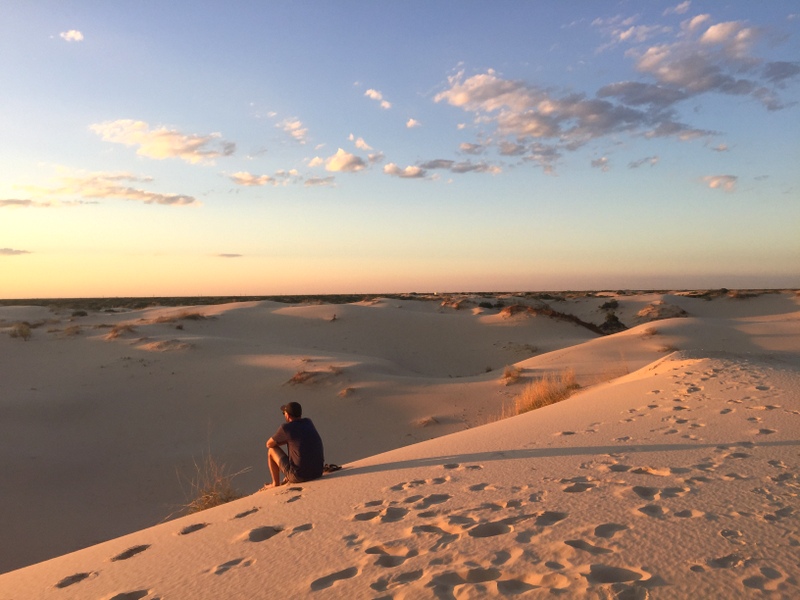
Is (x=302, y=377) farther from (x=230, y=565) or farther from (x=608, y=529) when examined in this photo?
(x=608, y=529)

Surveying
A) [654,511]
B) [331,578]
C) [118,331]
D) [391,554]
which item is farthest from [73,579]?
[118,331]

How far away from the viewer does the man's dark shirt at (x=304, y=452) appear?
6.49m

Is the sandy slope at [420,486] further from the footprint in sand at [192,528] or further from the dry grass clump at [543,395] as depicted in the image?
the dry grass clump at [543,395]

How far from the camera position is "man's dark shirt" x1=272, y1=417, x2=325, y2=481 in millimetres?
6492

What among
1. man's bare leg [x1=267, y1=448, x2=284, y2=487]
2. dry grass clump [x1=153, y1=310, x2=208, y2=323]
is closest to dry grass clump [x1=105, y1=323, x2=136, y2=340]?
dry grass clump [x1=153, y1=310, x2=208, y2=323]

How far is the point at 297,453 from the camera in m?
6.52

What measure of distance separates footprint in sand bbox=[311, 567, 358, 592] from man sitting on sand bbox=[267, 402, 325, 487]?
3.02m

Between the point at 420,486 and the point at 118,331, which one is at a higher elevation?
the point at 118,331

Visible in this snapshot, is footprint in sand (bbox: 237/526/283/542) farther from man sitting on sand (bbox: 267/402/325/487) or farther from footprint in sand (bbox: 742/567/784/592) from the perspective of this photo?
footprint in sand (bbox: 742/567/784/592)

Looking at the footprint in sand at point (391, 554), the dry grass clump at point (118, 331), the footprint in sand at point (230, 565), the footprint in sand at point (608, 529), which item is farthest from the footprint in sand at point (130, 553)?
the dry grass clump at point (118, 331)

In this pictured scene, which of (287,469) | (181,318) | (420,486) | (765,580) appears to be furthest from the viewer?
(181,318)

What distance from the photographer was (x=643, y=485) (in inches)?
181

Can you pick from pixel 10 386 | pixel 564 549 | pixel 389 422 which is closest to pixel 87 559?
pixel 564 549

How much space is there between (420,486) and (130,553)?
7.70ft
